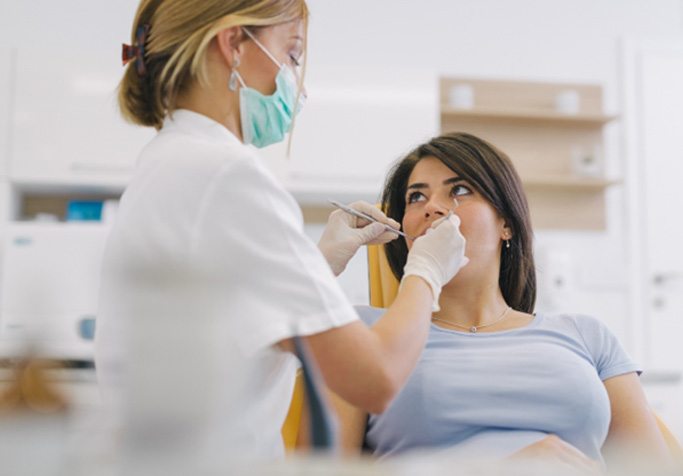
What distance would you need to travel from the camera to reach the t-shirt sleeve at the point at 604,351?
4.98 ft

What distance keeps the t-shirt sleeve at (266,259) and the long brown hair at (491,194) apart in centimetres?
80

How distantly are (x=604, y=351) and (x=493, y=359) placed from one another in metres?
0.26

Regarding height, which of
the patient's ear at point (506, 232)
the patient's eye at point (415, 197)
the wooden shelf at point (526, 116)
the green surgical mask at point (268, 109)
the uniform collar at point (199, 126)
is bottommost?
the patient's ear at point (506, 232)

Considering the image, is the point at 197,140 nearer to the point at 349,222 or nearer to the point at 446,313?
the point at 349,222

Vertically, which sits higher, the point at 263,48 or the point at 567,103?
the point at 567,103

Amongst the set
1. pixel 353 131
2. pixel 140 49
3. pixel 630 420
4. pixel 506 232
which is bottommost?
pixel 630 420

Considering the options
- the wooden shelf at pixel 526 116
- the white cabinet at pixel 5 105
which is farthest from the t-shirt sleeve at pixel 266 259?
the wooden shelf at pixel 526 116

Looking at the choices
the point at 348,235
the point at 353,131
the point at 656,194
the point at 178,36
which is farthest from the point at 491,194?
the point at 656,194

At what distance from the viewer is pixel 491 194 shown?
1624 millimetres

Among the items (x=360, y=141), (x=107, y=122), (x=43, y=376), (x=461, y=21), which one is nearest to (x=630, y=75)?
(x=461, y=21)

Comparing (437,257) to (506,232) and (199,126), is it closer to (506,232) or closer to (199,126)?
(199,126)

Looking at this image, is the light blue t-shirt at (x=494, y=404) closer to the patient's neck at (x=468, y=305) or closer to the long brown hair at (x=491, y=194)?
the patient's neck at (x=468, y=305)

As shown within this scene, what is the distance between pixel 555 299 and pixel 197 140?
9.29ft

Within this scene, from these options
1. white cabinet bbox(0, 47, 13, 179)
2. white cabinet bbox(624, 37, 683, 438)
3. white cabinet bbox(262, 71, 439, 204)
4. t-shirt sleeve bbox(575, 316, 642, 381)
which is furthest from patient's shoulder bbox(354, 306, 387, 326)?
white cabinet bbox(624, 37, 683, 438)
